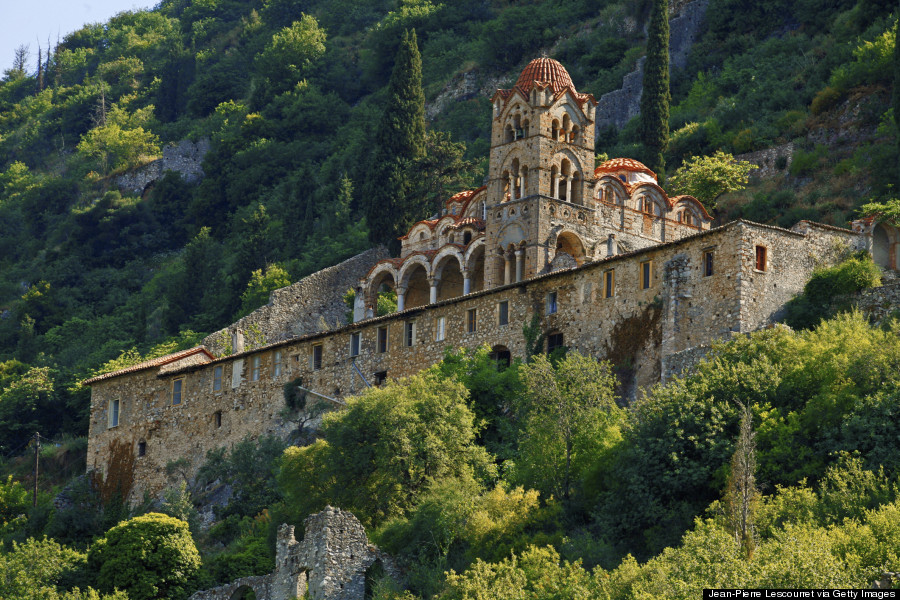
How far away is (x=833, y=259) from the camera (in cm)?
4581

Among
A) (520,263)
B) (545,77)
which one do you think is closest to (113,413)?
(520,263)

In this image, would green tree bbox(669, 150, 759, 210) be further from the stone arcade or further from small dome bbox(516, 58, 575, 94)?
small dome bbox(516, 58, 575, 94)

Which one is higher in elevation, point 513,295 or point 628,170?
point 628,170

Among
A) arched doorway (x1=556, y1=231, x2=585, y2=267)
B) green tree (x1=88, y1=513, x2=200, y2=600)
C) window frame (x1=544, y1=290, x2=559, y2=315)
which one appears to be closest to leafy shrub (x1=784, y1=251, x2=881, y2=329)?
window frame (x1=544, y1=290, x2=559, y2=315)

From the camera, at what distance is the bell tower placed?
196ft

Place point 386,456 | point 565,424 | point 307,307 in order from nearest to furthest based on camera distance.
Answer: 1. point 565,424
2. point 386,456
3. point 307,307

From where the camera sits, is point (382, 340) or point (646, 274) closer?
point (646, 274)

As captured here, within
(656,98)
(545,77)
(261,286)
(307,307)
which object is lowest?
(307,307)

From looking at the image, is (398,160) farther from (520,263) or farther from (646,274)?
(646,274)

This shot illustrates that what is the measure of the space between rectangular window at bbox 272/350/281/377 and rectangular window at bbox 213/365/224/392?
9.20 feet

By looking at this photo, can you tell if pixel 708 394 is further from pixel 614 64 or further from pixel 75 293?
pixel 75 293

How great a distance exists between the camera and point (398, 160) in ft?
239

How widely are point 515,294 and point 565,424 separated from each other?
33.4 ft

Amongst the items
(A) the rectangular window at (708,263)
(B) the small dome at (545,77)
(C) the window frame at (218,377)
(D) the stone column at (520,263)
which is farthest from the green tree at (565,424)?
(B) the small dome at (545,77)
